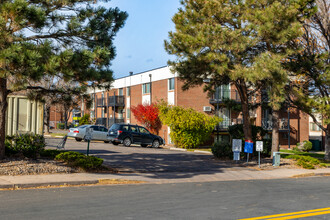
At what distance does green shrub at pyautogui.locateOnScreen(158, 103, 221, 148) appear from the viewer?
109 feet

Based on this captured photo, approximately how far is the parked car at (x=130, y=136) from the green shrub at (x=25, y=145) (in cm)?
1456

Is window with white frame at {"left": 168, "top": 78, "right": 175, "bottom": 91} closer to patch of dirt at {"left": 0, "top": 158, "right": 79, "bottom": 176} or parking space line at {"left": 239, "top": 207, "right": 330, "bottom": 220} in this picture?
patch of dirt at {"left": 0, "top": 158, "right": 79, "bottom": 176}

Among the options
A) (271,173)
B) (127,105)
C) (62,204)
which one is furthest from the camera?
(127,105)

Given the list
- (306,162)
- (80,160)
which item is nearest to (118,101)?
(306,162)

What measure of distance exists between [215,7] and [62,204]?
46.5ft

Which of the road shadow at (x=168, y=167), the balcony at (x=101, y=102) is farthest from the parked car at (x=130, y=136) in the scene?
the balcony at (x=101, y=102)

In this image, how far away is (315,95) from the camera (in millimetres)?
22812

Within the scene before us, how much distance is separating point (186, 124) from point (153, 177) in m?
18.6

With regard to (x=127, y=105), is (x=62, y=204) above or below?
below

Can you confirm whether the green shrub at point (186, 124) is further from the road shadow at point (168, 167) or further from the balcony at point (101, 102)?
the balcony at point (101, 102)

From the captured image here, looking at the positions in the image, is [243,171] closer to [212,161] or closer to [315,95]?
[212,161]

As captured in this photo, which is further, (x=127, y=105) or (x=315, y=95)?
(x=127, y=105)

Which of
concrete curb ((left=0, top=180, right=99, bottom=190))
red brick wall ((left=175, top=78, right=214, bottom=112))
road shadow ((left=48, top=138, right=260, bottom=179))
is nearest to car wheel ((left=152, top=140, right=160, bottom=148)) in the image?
red brick wall ((left=175, top=78, right=214, bottom=112))

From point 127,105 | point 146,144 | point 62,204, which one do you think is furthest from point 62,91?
point 127,105
